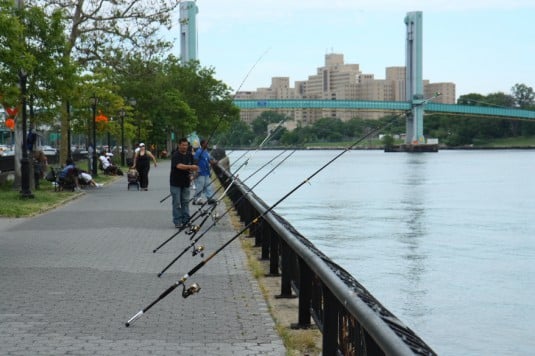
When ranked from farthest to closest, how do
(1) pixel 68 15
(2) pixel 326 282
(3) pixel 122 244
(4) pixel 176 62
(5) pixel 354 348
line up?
1. (4) pixel 176 62
2. (1) pixel 68 15
3. (3) pixel 122 244
4. (2) pixel 326 282
5. (5) pixel 354 348

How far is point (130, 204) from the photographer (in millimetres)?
24047

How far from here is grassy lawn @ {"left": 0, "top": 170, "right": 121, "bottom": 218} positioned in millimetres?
19875

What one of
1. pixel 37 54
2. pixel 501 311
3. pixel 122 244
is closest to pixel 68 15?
pixel 37 54

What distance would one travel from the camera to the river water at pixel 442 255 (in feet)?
37.9

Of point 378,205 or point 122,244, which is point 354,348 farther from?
point 378,205

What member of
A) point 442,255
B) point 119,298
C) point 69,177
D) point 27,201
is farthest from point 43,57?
point 119,298

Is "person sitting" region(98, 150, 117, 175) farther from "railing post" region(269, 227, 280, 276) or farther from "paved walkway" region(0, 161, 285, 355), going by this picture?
"railing post" region(269, 227, 280, 276)

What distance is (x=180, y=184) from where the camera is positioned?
17.0m

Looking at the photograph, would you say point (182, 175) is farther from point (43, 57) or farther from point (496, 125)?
point (496, 125)

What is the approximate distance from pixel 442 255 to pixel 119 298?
456 inches

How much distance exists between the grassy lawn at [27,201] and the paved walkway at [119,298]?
120 inches

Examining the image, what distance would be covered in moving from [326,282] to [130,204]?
1849 cm

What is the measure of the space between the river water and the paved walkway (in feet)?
8.82

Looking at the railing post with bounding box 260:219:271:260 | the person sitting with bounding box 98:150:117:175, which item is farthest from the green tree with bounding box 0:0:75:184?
the person sitting with bounding box 98:150:117:175
